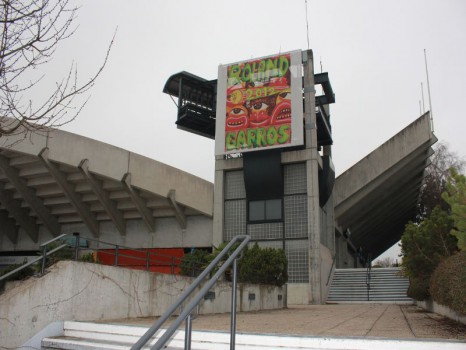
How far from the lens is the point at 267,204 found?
22.6 meters

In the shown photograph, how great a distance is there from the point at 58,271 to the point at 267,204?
1540 centimetres

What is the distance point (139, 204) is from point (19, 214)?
31.8 ft

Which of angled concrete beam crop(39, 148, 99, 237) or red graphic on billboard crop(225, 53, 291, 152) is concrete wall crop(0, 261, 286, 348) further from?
angled concrete beam crop(39, 148, 99, 237)

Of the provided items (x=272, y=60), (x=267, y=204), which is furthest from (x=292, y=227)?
(x=272, y=60)

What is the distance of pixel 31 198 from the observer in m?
28.5

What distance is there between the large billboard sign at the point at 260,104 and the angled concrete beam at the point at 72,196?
992cm

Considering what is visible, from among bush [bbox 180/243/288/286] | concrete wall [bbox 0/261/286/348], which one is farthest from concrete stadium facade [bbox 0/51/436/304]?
concrete wall [bbox 0/261/286/348]

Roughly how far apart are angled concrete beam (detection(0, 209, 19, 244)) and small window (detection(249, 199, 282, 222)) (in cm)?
1936

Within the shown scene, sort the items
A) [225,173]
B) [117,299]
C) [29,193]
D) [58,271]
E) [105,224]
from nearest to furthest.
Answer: [58,271], [117,299], [225,173], [29,193], [105,224]

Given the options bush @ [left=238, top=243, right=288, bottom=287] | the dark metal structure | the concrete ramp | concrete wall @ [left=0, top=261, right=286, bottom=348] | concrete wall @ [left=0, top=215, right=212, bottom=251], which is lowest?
concrete wall @ [left=0, top=261, right=286, bottom=348]

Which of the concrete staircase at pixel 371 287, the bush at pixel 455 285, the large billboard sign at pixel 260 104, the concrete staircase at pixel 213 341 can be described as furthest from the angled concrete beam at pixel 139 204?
the bush at pixel 455 285

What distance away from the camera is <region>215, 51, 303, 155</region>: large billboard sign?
2169 centimetres

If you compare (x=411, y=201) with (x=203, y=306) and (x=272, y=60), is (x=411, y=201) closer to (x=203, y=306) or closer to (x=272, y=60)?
(x=272, y=60)

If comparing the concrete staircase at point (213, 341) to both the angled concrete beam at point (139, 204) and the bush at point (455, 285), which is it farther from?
the angled concrete beam at point (139, 204)
